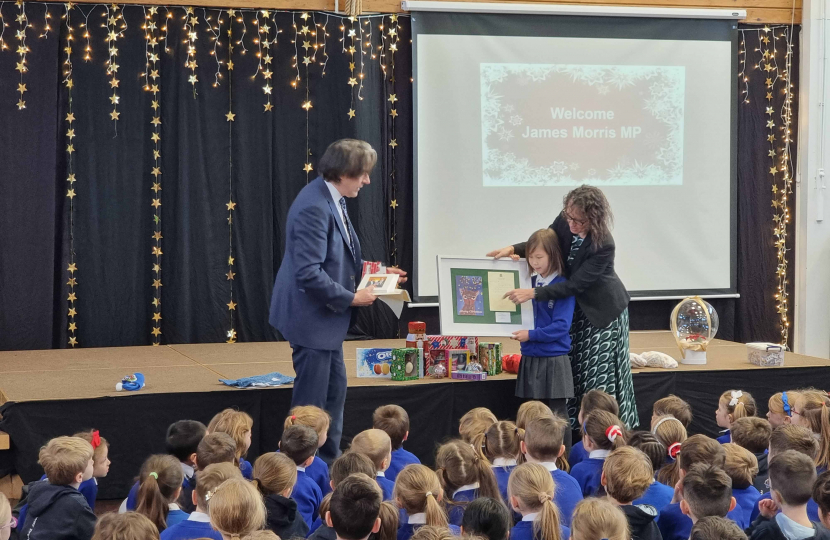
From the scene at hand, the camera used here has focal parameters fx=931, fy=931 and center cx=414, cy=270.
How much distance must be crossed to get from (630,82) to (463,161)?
4.95 feet

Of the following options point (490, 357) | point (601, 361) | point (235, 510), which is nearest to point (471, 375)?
point (490, 357)

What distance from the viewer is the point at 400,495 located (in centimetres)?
245

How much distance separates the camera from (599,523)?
215 cm

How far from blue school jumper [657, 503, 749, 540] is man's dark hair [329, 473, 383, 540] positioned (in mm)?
952

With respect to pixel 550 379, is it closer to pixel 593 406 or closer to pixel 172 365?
pixel 593 406

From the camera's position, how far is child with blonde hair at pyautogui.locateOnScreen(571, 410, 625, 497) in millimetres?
3137

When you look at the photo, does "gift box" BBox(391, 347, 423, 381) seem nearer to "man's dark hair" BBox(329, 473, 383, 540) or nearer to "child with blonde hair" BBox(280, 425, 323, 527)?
"child with blonde hair" BBox(280, 425, 323, 527)

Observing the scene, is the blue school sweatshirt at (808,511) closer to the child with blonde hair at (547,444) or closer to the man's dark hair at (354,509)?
the child with blonde hair at (547,444)

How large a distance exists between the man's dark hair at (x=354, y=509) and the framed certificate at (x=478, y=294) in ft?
7.16

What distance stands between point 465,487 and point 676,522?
618mm

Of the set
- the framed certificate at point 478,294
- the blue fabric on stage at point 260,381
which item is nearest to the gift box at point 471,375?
the framed certificate at point 478,294

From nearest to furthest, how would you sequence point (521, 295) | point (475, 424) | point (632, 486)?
point (632, 486) → point (475, 424) → point (521, 295)

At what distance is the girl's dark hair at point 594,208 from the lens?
407cm

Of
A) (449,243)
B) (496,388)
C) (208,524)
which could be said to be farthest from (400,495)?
(449,243)
